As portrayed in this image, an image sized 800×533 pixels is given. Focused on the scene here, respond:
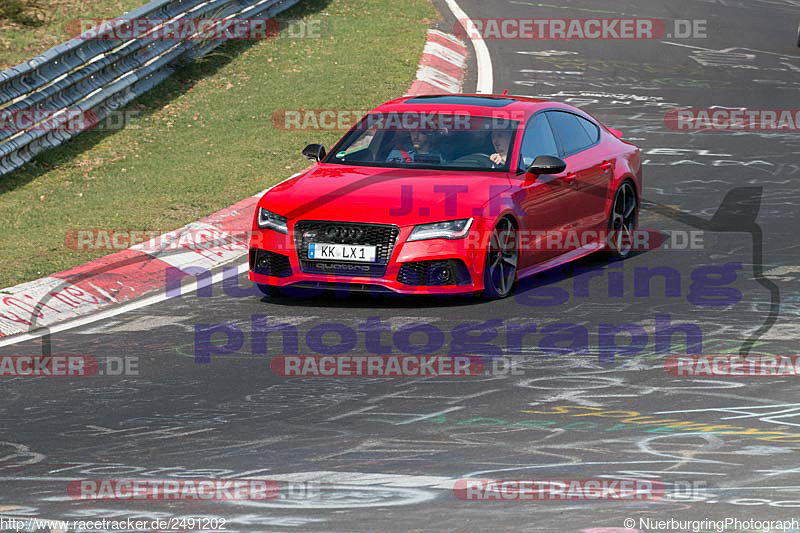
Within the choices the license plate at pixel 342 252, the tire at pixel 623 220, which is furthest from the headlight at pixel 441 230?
the tire at pixel 623 220

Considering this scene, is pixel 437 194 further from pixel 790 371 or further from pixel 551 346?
pixel 790 371

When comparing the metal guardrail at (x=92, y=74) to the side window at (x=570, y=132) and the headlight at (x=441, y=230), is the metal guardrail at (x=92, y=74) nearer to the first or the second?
the side window at (x=570, y=132)

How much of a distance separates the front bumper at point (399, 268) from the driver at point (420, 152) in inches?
52.2

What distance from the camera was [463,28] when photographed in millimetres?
24500

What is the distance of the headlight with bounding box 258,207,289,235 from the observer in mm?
11241

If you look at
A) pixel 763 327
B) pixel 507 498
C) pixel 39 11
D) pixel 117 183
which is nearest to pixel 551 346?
pixel 763 327

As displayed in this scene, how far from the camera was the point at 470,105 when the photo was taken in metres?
12.6

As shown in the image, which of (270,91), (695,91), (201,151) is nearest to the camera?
(201,151)

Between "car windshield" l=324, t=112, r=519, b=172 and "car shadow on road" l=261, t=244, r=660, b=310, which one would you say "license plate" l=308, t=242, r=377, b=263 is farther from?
"car windshield" l=324, t=112, r=519, b=172

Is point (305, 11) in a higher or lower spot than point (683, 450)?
higher

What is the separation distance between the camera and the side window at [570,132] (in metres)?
12.7

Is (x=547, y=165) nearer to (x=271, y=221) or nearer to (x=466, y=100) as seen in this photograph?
(x=466, y=100)

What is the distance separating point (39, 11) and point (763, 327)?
15508 mm

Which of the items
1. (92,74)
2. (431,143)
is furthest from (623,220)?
(92,74)
